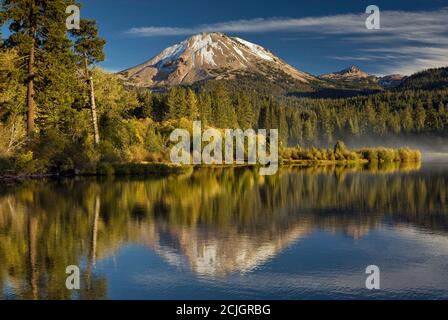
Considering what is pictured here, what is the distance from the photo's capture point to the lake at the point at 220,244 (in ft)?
43.1

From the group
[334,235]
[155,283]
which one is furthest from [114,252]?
[334,235]

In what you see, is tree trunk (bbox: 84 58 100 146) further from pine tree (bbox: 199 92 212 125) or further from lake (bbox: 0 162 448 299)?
pine tree (bbox: 199 92 212 125)

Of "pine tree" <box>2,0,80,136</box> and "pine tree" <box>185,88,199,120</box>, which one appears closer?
"pine tree" <box>2,0,80,136</box>

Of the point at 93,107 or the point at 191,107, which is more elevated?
the point at 191,107

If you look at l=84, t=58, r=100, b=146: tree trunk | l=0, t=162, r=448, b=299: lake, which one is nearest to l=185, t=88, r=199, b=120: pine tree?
l=84, t=58, r=100, b=146: tree trunk

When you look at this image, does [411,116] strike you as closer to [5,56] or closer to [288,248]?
[5,56]

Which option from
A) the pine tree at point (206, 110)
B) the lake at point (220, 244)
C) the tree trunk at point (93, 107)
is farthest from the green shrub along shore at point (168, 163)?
the pine tree at point (206, 110)

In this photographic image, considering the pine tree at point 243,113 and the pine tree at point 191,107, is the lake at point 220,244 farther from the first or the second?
the pine tree at point 243,113

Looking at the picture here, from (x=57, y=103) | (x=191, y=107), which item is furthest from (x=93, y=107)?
(x=191, y=107)

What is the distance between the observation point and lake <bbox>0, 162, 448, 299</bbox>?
13141 mm

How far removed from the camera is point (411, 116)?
197 metres

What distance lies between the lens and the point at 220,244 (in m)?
18.2

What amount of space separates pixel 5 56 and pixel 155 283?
120 feet

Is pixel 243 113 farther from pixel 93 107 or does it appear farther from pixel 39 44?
pixel 39 44
